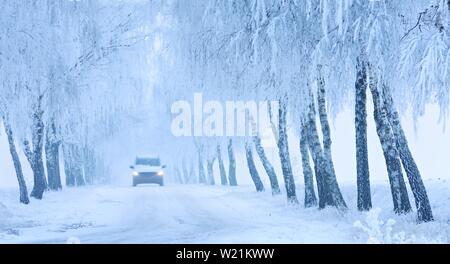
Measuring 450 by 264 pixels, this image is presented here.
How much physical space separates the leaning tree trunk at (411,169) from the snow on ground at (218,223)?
349 mm

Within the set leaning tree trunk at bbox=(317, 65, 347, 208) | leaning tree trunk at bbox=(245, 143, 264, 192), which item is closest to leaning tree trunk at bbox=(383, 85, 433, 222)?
leaning tree trunk at bbox=(317, 65, 347, 208)

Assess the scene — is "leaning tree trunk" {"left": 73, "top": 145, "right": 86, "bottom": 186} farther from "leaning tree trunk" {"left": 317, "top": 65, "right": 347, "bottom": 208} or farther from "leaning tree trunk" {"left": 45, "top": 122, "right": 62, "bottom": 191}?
"leaning tree trunk" {"left": 317, "top": 65, "right": 347, "bottom": 208}

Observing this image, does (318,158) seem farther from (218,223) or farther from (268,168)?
(268,168)

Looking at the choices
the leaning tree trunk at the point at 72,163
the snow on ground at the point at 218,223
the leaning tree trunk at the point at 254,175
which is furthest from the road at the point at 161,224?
the leaning tree trunk at the point at 72,163

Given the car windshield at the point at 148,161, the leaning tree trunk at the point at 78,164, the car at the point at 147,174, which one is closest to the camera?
the car at the point at 147,174

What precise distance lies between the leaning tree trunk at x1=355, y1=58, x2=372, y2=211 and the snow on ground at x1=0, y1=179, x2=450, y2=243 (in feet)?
1.79

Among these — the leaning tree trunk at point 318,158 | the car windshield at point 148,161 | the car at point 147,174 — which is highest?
the leaning tree trunk at point 318,158

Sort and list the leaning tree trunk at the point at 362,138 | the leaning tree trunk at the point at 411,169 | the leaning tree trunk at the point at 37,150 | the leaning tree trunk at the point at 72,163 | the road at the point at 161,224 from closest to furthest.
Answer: the road at the point at 161,224 → the leaning tree trunk at the point at 411,169 → the leaning tree trunk at the point at 362,138 → the leaning tree trunk at the point at 37,150 → the leaning tree trunk at the point at 72,163

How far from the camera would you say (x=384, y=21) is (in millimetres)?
8977

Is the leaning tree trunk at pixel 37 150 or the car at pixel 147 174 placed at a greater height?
the leaning tree trunk at pixel 37 150

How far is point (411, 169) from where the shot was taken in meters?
10.2

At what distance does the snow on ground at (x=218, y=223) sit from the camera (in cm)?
845

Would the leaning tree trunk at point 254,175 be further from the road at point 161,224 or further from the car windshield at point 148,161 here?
the car windshield at point 148,161

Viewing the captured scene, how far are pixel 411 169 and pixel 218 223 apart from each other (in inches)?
158
